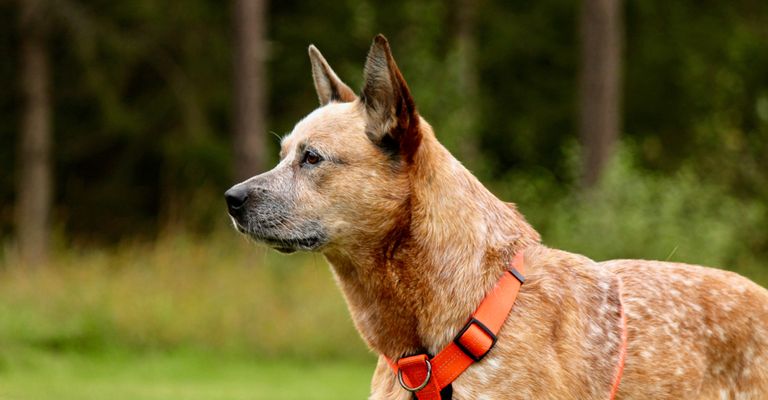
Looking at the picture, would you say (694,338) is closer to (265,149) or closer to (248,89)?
(248,89)

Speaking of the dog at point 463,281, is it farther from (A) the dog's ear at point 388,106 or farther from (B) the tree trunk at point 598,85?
(B) the tree trunk at point 598,85

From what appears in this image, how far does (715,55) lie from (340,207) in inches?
934

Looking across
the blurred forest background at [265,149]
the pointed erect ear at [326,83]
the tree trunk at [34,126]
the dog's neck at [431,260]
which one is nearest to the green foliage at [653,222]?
the blurred forest background at [265,149]

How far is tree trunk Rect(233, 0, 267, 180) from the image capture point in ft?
54.0

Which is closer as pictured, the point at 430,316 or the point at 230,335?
the point at 430,316

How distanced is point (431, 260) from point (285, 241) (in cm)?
71

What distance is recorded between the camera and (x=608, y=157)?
54.6ft

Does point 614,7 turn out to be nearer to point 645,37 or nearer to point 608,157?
point 608,157

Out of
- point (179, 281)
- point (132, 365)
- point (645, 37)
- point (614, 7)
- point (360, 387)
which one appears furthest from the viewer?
point (645, 37)

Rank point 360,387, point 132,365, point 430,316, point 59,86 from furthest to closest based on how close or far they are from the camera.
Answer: point 59,86, point 132,365, point 360,387, point 430,316

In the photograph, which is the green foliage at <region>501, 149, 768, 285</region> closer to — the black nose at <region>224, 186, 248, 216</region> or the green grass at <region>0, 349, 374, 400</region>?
the green grass at <region>0, 349, 374, 400</region>

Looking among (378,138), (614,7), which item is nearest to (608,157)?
(614,7)

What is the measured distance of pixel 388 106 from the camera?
4.50 metres

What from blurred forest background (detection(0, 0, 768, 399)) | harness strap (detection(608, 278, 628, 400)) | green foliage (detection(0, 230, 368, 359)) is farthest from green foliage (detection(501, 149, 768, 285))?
harness strap (detection(608, 278, 628, 400))
